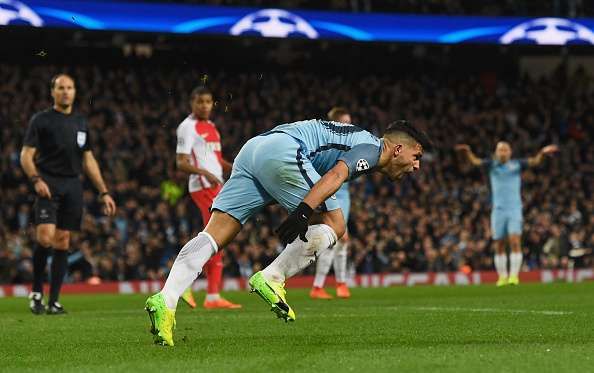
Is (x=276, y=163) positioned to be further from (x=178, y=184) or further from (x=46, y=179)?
(x=178, y=184)

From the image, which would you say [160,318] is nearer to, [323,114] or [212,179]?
[212,179]

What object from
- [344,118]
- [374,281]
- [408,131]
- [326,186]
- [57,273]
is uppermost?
[344,118]

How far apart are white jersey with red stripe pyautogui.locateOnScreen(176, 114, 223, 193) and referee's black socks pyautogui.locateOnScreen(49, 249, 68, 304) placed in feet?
5.42

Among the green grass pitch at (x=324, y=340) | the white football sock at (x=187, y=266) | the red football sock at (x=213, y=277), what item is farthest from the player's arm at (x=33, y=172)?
the white football sock at (x=187, y=266)

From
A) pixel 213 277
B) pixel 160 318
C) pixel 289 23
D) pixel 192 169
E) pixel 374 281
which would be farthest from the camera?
pixel 289 23

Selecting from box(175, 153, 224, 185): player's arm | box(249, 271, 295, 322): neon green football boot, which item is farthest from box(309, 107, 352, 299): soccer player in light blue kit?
box(249, 271, 295, 322): neon green football boot

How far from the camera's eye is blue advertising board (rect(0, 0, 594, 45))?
77.0ft

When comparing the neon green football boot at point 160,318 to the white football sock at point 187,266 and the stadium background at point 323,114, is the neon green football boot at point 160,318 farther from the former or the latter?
the stadium background at point 323,114

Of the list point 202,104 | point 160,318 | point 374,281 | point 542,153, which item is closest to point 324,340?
point 160,318

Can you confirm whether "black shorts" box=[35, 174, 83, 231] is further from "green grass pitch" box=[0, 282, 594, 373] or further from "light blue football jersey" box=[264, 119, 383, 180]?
"light blue football jersey" box=[264, 119, 383, 180]

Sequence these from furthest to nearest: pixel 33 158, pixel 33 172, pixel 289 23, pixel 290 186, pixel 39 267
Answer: pixel 289 23 → pixel 39 267 → pixel 33 158 → pixel 33 172 → pixel 290 186

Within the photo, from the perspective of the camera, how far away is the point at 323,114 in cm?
2880

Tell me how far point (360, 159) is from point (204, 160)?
5463 mm

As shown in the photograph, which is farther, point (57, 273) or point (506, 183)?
point (506, 183)
